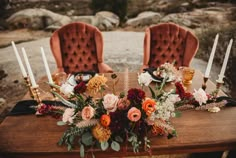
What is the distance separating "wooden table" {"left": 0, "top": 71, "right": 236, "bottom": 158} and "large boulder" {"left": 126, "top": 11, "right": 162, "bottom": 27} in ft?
7.79

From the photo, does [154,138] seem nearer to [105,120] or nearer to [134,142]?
[134,142]

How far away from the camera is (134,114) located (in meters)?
1.14

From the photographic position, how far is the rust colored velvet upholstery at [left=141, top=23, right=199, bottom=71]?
2.65 meters

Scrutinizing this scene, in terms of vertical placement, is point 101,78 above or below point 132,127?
above

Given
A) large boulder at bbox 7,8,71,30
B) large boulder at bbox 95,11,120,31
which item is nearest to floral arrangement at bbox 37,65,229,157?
large boulder at bbox 95,11,120,31

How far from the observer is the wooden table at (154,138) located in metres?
1.26

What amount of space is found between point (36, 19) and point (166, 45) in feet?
7.03

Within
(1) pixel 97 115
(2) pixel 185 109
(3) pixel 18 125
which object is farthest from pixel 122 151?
(3) pixel 18 125

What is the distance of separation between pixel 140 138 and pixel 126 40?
2.58m

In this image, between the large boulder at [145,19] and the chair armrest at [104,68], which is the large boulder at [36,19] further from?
the chair armrest at [104,68]

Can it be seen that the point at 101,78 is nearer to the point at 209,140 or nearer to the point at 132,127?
the point at 132,127

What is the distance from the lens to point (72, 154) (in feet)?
4.10

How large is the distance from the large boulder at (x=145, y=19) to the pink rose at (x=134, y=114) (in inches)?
106

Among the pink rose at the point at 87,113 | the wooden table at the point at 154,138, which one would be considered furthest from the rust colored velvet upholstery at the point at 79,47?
the pink rose at the point at 87,113
